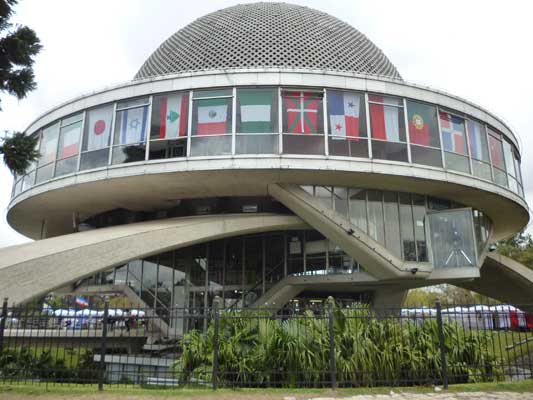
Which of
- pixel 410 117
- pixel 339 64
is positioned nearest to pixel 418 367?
pixel 410 117

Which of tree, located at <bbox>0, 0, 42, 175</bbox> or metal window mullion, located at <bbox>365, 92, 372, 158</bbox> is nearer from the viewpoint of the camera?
tree, located at <bbox>0, 0, 42, 175</bbox>

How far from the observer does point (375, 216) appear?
49.5ft

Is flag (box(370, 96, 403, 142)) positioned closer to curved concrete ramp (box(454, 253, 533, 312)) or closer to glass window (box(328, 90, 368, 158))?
glass window (box(328, 90, 368, 158))

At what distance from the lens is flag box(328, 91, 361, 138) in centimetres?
1394

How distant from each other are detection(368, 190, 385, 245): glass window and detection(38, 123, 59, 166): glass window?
10466mm

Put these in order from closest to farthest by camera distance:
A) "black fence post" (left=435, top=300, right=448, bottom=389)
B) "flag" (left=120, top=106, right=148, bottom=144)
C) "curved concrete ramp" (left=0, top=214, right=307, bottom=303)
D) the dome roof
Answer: "black fence post" (left=435, top=300, right=448, bottom=389)
"curved concrete ramp" (left=0, top=214, right=307, bottom=303)
"flag" (left=120, top=106, right=148, bottom=144)
the dome roof

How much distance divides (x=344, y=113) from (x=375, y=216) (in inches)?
136

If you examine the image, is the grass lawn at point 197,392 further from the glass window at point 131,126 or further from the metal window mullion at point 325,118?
the glass window at point 131,126

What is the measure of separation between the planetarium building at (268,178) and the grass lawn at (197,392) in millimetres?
3890

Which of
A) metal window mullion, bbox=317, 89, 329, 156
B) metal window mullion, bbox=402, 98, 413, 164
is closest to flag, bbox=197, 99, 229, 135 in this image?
metal window mullion, bbox=317, 89, 329, 156

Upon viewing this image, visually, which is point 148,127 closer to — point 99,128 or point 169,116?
point 169,116

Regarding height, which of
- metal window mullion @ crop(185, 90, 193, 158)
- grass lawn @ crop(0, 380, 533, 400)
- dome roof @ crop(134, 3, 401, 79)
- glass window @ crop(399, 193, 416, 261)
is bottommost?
grass lawn @ crop(0, 380, 533, 400)

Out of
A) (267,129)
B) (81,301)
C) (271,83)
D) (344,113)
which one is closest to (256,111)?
(267,129)

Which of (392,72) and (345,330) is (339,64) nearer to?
(392,72)
